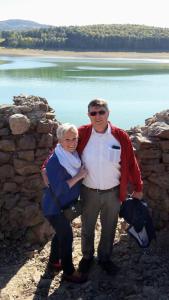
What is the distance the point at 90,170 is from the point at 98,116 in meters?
0.59

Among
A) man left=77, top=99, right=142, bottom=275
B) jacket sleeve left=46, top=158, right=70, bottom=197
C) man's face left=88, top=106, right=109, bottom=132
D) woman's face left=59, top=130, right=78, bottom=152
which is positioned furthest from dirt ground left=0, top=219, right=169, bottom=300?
man's face left=88, top=106, right=109, bottom=132

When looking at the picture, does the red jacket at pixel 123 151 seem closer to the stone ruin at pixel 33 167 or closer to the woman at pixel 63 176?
the woman at pixel 63 176

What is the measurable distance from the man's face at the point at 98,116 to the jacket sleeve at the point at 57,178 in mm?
589

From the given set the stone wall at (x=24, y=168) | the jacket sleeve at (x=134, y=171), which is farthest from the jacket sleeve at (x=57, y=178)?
the stone wall at (x=24, y=168)

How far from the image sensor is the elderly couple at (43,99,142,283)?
485cm

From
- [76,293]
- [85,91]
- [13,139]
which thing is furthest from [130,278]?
[85,91]

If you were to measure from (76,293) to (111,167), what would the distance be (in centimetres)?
149

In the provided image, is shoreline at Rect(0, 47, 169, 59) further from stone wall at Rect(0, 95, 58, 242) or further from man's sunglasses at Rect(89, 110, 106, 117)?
man's sunglasses at Rect(89, 110, 106, 117)

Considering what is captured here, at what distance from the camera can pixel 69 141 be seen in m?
4.83

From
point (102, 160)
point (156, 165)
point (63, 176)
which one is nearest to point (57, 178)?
point (63, 176)

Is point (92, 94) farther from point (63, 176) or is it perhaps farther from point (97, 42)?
point (97, 42)

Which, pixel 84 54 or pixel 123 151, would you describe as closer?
pixel 123 151

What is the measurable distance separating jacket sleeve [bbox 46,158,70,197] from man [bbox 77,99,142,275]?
0.28 meters

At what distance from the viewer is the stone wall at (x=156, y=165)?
6.14 m
